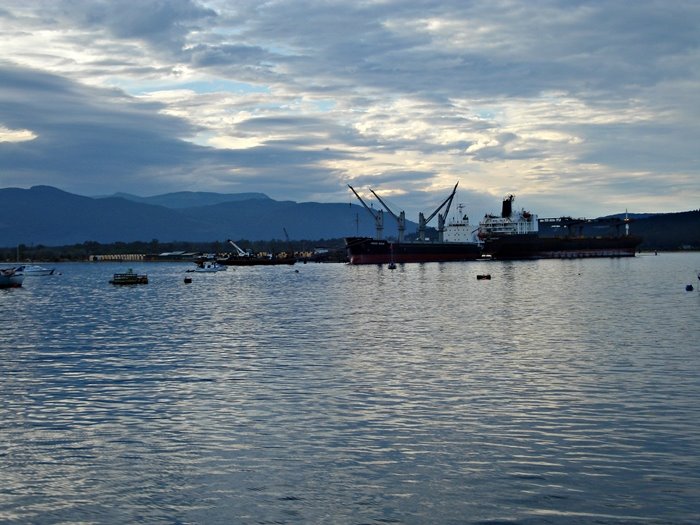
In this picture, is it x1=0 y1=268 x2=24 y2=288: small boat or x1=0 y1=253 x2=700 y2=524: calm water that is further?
x1=0 y1=268 x2=24 y2=288: small boat

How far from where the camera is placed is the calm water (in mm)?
16891

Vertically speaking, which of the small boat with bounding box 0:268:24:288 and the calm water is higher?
the small boat with bounding box 0:268:24:288

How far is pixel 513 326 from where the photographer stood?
53.2 meters

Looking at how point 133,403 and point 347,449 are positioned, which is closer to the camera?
point 347,449

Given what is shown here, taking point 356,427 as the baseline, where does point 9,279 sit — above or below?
above

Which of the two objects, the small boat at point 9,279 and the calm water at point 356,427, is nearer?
the calm water at point 356,427

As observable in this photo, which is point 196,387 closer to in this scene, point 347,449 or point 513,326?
point 347,449

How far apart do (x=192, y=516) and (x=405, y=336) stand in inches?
1283

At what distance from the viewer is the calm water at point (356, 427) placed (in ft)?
55.4

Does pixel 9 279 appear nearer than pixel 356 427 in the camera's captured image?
No

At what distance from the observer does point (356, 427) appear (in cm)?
2359

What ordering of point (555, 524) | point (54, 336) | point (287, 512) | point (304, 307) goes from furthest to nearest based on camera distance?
point (304, 307) → point (54, 336) → point (287, 512) → point (555, 524)

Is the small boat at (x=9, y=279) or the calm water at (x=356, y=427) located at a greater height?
the small boat at (x=9, y=279)

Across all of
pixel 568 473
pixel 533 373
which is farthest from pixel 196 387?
pixel 568 473
